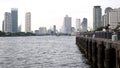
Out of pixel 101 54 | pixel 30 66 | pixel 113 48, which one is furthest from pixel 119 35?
pixel 30 66

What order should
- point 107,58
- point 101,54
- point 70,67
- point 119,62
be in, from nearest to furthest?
point 119,62 < point 107,58 < point 101,54 < point 70,67

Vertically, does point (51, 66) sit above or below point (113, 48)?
below

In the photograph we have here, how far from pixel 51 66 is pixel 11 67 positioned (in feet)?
20.0

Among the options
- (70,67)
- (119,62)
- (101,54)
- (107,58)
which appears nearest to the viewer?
(119,62)

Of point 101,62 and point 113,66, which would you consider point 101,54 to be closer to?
point 101,62

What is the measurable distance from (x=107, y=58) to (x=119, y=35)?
7340mm

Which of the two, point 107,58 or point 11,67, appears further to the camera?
point 11,67

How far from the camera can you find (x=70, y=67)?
1844 inches

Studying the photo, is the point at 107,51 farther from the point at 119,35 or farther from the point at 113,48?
the point at 119,35

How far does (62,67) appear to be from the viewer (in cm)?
4694

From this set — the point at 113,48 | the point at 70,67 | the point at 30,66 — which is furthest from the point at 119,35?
the point at 30,66

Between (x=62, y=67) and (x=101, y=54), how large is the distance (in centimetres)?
1541

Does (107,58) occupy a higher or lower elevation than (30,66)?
higher

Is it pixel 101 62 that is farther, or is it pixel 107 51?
pixel 101 62
